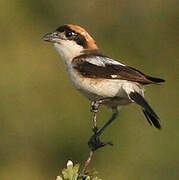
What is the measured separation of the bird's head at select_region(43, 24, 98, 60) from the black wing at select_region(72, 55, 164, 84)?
325 millimetres

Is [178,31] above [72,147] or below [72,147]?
above

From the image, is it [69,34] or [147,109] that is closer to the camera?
[147,109]

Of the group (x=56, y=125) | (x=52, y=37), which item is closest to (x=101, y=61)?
(x=52, y=37)

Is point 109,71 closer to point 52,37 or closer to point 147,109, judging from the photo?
point 147,109

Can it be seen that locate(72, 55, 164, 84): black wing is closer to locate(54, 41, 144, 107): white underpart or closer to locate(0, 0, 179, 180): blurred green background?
locate(54, 41, 144, 107): white underpart

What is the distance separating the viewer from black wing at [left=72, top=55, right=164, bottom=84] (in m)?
5.45

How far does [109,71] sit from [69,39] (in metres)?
0.64

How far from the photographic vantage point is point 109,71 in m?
5.53

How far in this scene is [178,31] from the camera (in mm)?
10242

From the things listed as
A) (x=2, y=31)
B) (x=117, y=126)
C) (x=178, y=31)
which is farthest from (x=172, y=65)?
(x=2, y=31)

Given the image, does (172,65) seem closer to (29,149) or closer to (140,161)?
(140,161)

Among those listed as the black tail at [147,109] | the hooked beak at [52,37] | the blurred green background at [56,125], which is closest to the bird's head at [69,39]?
the hooked beak at [52,37]

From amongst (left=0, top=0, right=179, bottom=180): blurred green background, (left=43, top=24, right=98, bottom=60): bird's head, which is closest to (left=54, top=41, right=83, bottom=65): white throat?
(left=43, top=24, right=98, bottom=60): bird's head

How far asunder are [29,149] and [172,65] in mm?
2391
